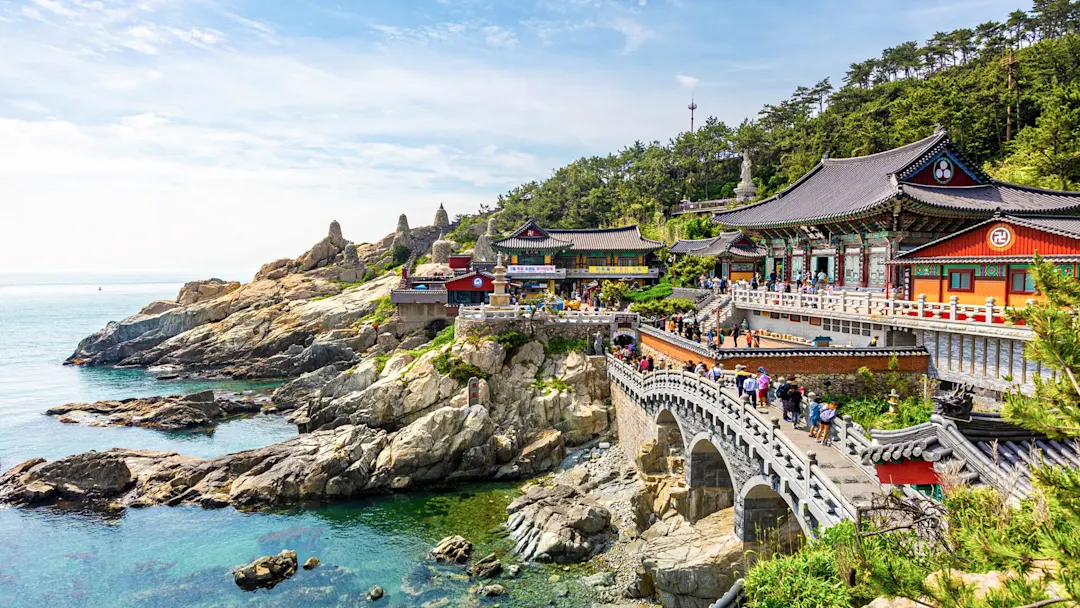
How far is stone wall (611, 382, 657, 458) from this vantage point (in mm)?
31584

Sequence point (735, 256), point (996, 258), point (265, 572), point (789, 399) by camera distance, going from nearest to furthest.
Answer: point (789, 399), point (996, 258), point (265, 572), point (735, 256)

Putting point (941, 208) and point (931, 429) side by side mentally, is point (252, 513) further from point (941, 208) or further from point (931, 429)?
point (941, 208)

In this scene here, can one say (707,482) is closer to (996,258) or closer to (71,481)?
(996,258)

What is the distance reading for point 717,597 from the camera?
20.0 metres

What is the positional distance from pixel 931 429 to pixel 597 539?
682 inches

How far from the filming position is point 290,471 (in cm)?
3462

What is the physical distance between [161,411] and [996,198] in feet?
195

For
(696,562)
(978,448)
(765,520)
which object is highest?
(978,448)

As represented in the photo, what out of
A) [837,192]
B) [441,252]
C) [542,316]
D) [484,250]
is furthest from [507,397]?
[484,250]

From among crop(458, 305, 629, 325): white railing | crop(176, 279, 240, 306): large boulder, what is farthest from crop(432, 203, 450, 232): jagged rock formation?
crop(458, 305, 629, 325): white railing

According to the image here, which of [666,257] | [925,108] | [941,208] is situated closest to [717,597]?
[941,208]

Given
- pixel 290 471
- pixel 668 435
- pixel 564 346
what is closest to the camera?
pixel 668 435

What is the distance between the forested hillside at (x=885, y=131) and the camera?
169 feet

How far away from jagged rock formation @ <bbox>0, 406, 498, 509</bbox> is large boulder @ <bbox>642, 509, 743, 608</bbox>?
51.5ft
